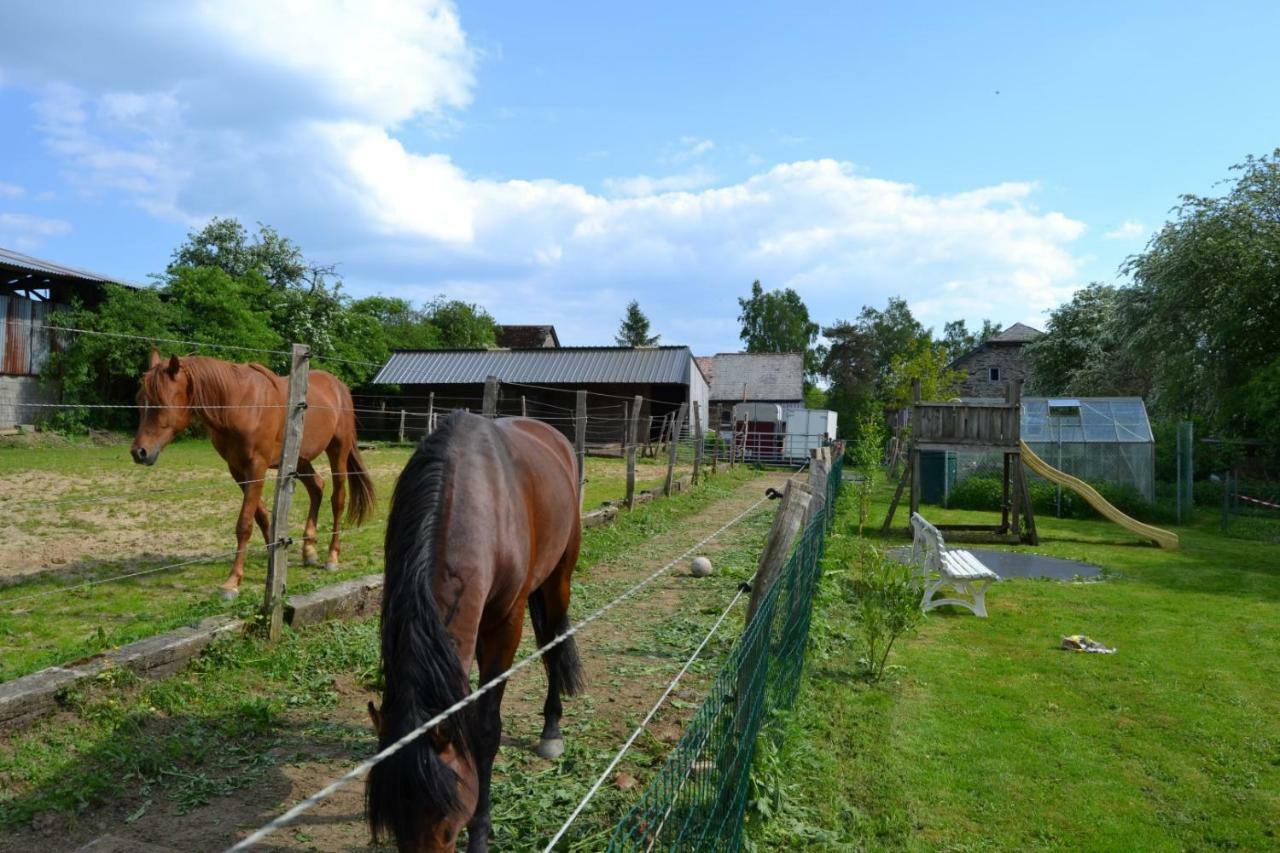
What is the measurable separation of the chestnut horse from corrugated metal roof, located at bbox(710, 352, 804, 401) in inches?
1274

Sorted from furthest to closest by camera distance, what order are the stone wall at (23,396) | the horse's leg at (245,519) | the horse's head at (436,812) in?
1. the stone wall at (23,396)
2. the horse's leg at (245,519)
3. the horse's head at (436,812)

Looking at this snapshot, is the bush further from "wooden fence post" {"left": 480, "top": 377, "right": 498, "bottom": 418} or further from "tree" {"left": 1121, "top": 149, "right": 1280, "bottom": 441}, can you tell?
"tree" {"left": 1121, "top": 149, "right": 1280, "bottom": 441}

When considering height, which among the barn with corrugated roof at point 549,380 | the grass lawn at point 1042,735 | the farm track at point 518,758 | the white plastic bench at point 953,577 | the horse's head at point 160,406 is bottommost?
the grass lawn at point 1042,735

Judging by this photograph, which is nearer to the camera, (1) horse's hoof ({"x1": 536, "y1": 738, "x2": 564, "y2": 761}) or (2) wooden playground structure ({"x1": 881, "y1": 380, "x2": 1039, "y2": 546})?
(1) horse's hoof ({"x1": 536, "y1": 738, "x2": 564, "y2": 761})

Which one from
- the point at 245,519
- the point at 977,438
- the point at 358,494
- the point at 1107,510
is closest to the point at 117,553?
the point at 245,519

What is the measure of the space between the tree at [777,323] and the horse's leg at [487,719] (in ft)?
194

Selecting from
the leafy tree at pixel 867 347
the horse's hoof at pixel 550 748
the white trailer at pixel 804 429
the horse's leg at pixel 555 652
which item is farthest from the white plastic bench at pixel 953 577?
the leafy tree at pixel 867 347

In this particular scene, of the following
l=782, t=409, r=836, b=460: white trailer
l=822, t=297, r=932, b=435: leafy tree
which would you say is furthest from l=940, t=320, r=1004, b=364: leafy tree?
l=782, t=409, r=836, b=460: white trailer

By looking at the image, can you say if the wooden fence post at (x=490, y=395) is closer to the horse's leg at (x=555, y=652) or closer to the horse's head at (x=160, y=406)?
the horse's head at (x=160, y=406)

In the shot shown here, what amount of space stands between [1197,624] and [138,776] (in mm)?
8840

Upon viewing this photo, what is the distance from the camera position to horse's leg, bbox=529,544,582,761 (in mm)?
4016

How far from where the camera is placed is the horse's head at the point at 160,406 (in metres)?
6.57

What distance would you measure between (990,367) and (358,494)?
40.7m

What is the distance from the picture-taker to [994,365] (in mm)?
42531
